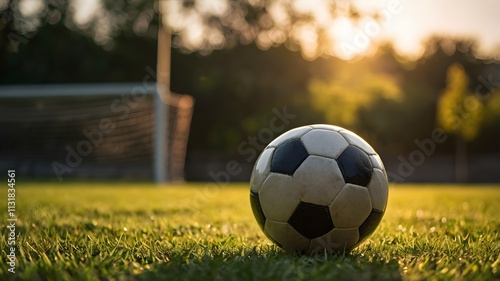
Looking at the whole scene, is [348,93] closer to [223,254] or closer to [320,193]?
[320,193]

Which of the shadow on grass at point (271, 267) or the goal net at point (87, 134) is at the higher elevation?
the shadow on grass at point (271, 267)

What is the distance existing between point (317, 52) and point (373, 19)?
9.11 m

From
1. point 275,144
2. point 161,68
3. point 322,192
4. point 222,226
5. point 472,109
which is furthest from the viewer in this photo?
point 472,109

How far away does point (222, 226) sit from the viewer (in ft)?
15.1

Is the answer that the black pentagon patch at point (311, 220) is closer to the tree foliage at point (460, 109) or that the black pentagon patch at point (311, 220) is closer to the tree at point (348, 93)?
the tree foliage at point (460, 109)

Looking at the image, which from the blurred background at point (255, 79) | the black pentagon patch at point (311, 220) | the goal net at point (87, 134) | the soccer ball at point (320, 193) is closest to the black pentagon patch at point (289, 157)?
the soccer ball at point (320, 193)

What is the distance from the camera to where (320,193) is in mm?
2969

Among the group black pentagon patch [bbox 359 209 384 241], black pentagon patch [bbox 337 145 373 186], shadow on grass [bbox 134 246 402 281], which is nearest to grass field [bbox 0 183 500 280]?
shadow on grass [bbox 134 246 402 281]

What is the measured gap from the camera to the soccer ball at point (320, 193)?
298 centimetres

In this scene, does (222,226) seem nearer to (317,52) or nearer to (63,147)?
(63,147)

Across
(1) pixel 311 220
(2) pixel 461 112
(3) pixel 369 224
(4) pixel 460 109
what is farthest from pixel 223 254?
(2) pixel 461 112

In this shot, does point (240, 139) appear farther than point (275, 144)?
Yes

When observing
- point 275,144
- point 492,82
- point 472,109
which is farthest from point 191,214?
point 492,82

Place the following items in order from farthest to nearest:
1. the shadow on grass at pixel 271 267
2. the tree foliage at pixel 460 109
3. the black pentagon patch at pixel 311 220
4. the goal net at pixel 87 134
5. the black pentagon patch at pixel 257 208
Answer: the tree foliage at pixel 460 109, the goal net at pixel 87 134, the black pentagon patch at pixel 257 208, the black pentagon patch at pixel 311 220, the shadow on grass at pixel 271 267
